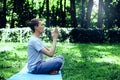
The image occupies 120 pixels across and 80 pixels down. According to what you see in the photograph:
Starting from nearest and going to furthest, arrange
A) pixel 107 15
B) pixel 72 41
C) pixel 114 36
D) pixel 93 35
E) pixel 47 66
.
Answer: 1. pixel 47 66
2. pixel 93 35
3. pixel 72 41
4. pixel 114 36
5. pixel 107 15

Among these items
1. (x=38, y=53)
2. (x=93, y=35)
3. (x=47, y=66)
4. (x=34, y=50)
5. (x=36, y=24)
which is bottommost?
(x=93, y=35)

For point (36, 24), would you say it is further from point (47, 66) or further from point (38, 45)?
point (47, 66)

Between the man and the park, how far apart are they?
0.36 m

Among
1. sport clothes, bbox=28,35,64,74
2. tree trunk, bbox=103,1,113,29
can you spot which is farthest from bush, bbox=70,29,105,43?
sport clothes, bbox=28,35,64,74

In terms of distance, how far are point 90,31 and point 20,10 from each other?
23525 millimetres

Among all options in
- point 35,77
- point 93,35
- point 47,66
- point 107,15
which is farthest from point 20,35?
point 107,15

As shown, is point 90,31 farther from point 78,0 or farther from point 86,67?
point 78,0

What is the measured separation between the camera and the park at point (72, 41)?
1134 centimetres

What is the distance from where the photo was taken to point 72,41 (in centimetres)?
2962

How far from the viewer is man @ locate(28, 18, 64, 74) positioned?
9125 mm

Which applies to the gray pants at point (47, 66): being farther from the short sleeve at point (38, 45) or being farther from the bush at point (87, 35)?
the bush at point (87, 35)

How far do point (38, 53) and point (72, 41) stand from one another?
20334 millimetres

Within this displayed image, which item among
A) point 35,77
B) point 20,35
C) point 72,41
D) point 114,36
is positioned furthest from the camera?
point 114,36

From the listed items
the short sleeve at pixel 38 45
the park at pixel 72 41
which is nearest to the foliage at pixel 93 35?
the park at pixel 72 41
